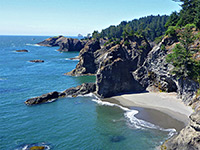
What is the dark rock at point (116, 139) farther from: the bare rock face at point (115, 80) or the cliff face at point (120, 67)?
the cliff face at point (120, 67)

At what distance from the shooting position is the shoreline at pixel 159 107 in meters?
40.2

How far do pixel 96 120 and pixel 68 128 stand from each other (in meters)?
7.11

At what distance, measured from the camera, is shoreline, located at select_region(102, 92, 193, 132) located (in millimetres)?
40191

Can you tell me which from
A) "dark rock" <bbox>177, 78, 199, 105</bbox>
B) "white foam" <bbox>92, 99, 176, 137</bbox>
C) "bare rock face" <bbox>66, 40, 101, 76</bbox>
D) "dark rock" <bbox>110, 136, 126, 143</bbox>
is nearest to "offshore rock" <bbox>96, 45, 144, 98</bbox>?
"white foam" <bbox>92, 99, 176, 137</bbox>

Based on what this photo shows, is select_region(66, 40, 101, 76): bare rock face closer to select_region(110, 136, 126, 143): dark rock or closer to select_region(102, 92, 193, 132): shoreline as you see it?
select_region(102, 92, 193, 132): shoreline

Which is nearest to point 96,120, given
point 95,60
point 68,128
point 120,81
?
point 68,128

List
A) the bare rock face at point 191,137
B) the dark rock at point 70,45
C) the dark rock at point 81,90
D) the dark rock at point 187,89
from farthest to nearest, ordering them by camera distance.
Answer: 1. the dark rock at point 70,45
2. the dark rock at point 81,90
3. the dark rock at point 187,89
4. the bare rock face at point 191,137

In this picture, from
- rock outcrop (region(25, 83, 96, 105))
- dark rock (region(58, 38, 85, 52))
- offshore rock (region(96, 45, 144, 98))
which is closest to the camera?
rock outcrop (region(25, 83, 96, 105))

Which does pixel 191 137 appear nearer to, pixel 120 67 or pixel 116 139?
pixel 116 139

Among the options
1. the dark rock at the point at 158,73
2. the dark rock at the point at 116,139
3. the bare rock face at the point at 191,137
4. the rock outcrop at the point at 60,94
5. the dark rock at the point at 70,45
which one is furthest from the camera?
the dark rock at the point at 70,45

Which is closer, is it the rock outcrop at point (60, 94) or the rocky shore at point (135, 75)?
the rocky shore at point (135, 75)

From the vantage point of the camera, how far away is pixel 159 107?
47031 mm

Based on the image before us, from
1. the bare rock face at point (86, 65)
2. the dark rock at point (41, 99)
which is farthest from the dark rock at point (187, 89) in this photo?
the bare rock face at point (86, 65)

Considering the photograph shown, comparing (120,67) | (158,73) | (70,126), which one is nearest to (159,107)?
(158,73)
